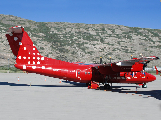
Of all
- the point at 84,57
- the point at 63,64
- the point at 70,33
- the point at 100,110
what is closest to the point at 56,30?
the point at 70,33

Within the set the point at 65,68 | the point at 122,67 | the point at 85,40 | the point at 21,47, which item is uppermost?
the point at 85,40

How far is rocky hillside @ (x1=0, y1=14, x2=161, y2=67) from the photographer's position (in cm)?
10162

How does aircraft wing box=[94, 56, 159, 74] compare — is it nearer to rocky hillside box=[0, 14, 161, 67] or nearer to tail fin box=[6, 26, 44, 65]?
tail fin box=[6, 26, 44, 65]

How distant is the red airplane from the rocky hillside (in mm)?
68038

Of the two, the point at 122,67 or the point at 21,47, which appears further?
the point at 21,47

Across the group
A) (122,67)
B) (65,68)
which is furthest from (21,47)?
(122,67)

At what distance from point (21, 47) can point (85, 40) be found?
90.5 m

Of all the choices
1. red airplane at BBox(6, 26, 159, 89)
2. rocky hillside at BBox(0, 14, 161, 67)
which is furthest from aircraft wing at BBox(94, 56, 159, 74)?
rocky hillside at BBox(0, 14, 161, 67)

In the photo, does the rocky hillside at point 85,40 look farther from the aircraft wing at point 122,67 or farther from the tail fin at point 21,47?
the aircraft wing at point 122,67

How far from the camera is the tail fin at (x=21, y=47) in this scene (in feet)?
86.7

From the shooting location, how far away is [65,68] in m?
26.7

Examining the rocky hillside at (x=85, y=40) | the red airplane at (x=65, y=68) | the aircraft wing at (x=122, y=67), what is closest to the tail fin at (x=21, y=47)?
the red airplane at (x=65, y=68)

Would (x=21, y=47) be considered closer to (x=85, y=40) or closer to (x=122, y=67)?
(x=122, y=67)

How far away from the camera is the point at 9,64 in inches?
3541
